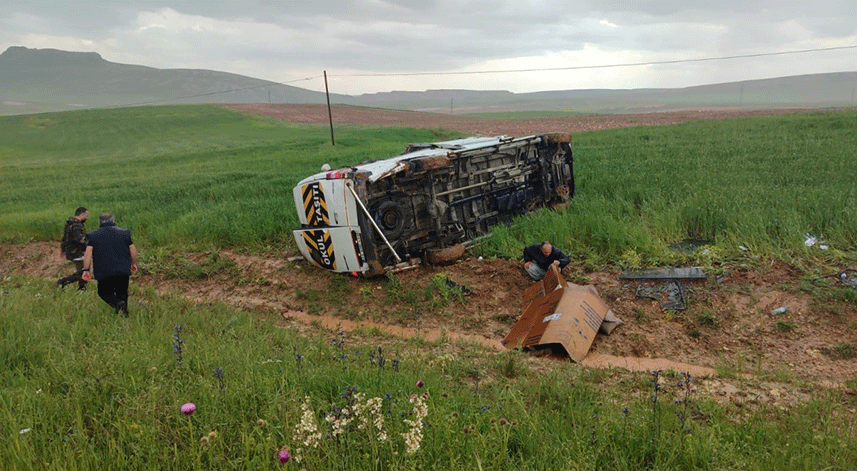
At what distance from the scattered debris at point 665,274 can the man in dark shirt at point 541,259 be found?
958 mm

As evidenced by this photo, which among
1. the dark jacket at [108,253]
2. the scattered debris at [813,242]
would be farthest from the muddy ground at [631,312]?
the dark jacket at [108,253]

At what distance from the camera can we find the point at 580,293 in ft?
22.2

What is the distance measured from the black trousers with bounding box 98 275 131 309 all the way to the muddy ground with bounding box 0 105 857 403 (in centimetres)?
229

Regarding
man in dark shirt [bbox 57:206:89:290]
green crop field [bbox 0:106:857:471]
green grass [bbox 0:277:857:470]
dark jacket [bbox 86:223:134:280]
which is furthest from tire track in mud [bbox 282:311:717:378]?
man in dark shirt [bbox 57:206:89:290]

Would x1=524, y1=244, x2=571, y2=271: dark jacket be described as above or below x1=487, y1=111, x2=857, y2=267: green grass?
below

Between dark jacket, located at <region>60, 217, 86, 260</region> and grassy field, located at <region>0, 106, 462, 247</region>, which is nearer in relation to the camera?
dark jacket, located at <region>60, 217, 86, 260</region>

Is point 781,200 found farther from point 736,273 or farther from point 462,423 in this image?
point 462,423

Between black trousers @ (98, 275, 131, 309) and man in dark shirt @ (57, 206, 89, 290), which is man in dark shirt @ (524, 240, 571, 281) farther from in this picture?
man in dark shirt @ (57, 206, 89, 290)

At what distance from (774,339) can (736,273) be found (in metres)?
1.46

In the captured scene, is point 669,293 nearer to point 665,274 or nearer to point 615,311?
point 665,274

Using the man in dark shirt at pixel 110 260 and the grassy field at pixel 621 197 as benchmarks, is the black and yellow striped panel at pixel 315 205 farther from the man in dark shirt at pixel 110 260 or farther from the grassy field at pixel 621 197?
the man in dark shirt at pixel 110 260

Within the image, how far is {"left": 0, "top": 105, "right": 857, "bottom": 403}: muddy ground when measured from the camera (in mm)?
5793

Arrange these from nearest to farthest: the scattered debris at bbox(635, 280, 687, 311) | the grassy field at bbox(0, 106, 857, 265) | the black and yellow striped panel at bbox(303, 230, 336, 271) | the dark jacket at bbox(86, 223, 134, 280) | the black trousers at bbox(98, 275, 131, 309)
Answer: the dark jacket at bbox(86, 223, 134, 280), the black trousers at bbox(98, 275, 131, 309), the scattered debris at bbox(635, 280, 687, 311), the grassy field at bbox(0, 106, 857, 265), the black and yellow striped panel at bbox(303, 230, 336, 271)

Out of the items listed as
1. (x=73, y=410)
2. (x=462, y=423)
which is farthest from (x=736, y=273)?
(x=73, y=410)
